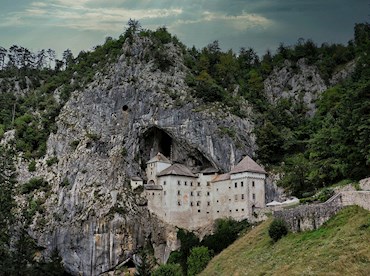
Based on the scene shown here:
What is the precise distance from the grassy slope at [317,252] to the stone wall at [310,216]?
1.99 ft

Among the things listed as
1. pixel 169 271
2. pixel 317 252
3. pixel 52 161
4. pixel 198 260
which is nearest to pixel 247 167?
pixel 198 260

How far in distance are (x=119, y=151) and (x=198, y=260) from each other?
27.1m

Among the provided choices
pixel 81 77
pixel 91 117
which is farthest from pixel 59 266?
pixel 81 77

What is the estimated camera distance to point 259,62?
124 m

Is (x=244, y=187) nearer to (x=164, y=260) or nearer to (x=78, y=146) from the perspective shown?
(x=164, y=260)

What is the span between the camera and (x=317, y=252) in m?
36.3

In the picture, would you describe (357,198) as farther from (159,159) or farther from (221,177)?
(159,159)

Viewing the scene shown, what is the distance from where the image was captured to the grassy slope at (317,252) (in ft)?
108

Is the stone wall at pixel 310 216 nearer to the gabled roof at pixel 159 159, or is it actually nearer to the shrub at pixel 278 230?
the shrub at pixel 278 230

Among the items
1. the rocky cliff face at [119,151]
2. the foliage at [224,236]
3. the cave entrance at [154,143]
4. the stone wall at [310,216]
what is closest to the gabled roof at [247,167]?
the rocky cliff face at [119,151]

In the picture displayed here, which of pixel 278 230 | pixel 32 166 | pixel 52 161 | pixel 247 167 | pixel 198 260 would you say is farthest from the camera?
pixel 32 166

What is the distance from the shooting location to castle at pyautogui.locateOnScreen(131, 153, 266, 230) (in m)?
72.8

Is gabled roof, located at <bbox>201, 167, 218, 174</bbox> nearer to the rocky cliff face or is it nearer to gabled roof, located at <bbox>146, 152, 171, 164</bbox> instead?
the rocky cliff face

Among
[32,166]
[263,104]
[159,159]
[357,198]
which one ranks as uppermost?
[263,104]
